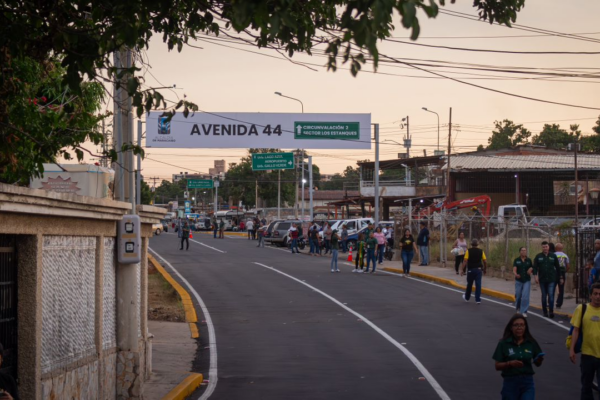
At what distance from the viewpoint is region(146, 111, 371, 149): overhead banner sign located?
41719 mm

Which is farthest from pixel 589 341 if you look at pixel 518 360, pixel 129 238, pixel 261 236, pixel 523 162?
pixel 523 162

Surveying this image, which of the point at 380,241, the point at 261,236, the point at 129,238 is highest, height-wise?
the point at 129,238

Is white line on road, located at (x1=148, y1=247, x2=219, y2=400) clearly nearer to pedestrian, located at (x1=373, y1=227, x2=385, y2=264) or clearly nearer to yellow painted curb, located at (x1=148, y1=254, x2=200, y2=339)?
yellow painted curb, located at (x1=148, y1=254, x2=200, y2=339)

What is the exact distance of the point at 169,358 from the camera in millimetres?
13953

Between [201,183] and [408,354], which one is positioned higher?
[201,183]

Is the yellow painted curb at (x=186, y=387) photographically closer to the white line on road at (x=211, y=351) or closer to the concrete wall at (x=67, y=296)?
the white line on road at (x=211, y=351)

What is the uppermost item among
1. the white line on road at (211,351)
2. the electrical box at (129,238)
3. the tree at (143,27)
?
the tree at (143,27)

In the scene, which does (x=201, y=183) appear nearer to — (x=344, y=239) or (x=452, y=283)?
(x=344, y=239)

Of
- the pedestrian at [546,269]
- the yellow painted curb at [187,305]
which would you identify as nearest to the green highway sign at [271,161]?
the yellow painted curb at [187,305]

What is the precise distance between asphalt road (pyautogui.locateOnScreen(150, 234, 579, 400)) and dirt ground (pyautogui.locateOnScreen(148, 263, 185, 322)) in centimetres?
88

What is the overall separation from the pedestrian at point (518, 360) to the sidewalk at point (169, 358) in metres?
4.59

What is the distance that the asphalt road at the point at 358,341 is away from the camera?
11359 mm

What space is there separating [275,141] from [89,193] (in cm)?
2920

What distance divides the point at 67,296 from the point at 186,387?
312 centimetres
